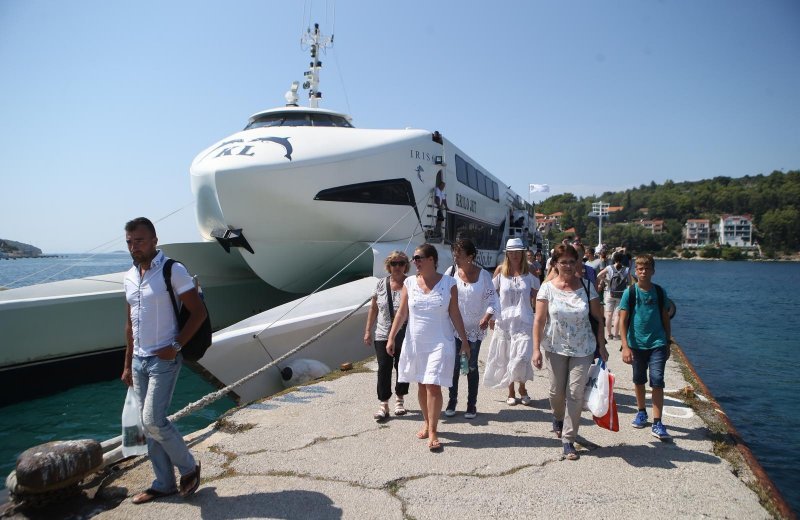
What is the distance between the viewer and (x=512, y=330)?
527cm

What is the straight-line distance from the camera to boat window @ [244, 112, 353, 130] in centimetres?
1112

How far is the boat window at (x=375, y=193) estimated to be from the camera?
9.96m

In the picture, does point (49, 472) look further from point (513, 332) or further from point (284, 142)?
point (284, 142)

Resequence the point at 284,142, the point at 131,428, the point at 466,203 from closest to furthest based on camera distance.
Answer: the point at 131,428
the point at 284,142
the point at 466,203

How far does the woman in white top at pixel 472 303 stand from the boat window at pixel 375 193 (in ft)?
17.6

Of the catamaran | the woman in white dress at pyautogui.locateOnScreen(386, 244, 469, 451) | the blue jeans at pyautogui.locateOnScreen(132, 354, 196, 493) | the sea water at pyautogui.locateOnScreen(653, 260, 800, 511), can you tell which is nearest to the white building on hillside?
the sea water at pyautogui.locateOnScreen(653, 260, 800, 511)

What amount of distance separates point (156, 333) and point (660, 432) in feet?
13.3

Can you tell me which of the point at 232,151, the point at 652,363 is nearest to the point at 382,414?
the point at 652,363

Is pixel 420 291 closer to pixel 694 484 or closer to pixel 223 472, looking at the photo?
pixel 223 472

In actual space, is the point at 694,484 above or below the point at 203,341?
below

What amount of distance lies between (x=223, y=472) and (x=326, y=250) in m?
7.19

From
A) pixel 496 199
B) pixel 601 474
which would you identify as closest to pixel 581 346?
pixel 601 474

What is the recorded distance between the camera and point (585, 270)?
6.31 meters

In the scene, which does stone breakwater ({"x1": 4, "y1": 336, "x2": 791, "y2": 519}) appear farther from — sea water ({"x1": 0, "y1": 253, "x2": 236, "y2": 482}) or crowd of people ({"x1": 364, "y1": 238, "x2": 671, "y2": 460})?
sea water ({"x1": 0, "y1": 253, "x2": 236, "y2": 482})
